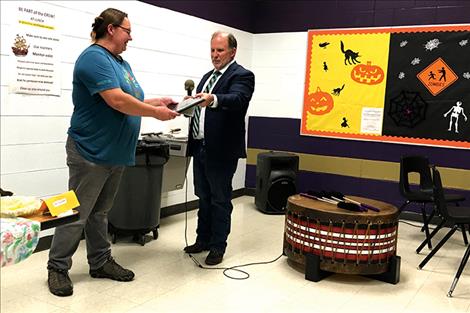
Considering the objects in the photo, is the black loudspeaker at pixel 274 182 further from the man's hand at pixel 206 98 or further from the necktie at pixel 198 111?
the man's hand at pixel 206 98

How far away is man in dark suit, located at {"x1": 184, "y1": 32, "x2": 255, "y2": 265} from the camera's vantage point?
3.52 m

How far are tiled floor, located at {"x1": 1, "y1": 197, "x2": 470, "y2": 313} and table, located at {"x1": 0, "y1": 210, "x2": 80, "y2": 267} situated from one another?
1142mm

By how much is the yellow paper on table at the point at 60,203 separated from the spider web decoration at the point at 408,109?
454cm

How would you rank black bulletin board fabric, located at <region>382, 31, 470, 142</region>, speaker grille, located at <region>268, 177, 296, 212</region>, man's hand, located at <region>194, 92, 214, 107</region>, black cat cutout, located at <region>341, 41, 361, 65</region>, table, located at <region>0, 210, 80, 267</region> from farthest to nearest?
black cat cutout, located at <region>341, 41, 361, 65</region>
speaker grille, located at <region>268, 177, 296, 212</region>
black bulletin board fabric, located at <region>382, 31, 470, 142</region>
man's hand, located at <region>194, 92, 214, 107</region>
table, located at <region>0, 210, 80, 267</region>

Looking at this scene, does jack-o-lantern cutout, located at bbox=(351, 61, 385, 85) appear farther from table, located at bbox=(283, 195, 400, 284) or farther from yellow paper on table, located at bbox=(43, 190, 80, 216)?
yellow paper on table, located at bbox=(43, 190, 80, 216)

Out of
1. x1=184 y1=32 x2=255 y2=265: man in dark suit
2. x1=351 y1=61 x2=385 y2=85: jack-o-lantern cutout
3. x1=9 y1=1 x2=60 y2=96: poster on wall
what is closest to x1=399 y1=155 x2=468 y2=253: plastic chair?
x1=351 y1=61 x2=385 y2=85: jack-o-lantern cutout

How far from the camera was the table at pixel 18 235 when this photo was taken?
147 cm

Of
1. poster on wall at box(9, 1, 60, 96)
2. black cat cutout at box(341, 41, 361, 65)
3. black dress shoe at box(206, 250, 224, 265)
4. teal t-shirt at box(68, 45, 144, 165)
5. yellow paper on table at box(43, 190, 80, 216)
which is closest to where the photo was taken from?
yellow paper on table at box(43, 190, 80, 216)

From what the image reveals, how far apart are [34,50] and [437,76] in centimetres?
407

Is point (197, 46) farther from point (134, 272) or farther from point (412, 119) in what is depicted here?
point (134, 272)

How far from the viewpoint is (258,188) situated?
566cm

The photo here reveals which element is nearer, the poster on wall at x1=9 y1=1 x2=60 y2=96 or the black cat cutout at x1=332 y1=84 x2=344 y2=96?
the poster on wall at x1=9 y1=1 x2=60 y2=96

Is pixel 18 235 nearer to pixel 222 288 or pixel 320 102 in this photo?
pixel 222 288

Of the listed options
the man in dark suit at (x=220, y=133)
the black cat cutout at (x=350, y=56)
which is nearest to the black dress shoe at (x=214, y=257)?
the man in dark suit at (x=220, y=133)
